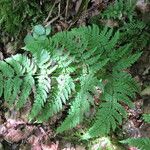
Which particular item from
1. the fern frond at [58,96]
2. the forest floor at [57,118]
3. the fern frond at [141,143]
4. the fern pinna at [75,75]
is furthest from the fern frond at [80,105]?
the fern frond at [141,143]

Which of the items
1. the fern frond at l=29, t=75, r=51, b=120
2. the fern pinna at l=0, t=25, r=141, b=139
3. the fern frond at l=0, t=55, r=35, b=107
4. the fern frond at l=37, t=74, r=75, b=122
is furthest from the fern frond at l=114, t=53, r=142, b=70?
the fern frond at l=0, t=55, r=35, b=107

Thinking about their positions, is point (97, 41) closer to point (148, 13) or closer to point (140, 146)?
point (148, 13)

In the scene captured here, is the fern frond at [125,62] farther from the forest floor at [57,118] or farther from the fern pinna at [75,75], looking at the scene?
the forest floor at [57,118]

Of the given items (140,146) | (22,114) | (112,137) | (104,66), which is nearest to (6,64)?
(22,114)

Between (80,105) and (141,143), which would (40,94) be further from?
(141,143)

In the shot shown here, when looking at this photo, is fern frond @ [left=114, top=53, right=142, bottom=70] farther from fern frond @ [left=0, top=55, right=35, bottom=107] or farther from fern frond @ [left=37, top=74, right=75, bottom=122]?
fern frond @ [left=0, top=55, right=35, bottom=107]

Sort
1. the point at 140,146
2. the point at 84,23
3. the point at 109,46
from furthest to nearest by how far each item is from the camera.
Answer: the point at 84,23
the point at 109,46
the point at 140,146
